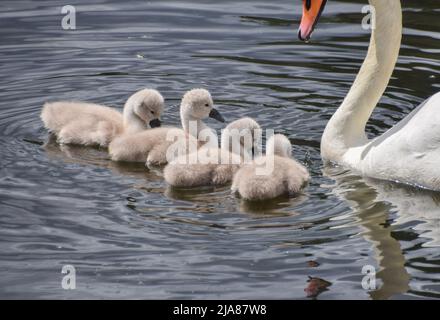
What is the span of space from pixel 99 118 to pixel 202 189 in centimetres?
142

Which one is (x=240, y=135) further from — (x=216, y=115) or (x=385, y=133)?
(x=385, y=133)

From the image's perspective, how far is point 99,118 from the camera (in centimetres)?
1005

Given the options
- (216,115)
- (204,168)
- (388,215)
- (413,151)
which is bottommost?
(388,215)

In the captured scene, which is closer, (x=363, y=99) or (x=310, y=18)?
(x=310, y=18)

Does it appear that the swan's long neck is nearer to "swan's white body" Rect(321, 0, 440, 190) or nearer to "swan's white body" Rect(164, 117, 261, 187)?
"swan's white body" Rect(321, 0, 440, 190)

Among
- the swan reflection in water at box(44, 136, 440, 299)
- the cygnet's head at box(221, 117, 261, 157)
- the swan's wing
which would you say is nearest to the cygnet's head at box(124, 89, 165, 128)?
the swan reflection in water at box(44, 136, 440, 299)

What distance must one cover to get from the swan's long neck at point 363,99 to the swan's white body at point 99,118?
141 cm

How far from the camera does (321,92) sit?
11391 mm

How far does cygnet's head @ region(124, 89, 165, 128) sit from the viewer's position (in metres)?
9.88

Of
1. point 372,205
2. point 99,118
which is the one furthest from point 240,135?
point 99,118
